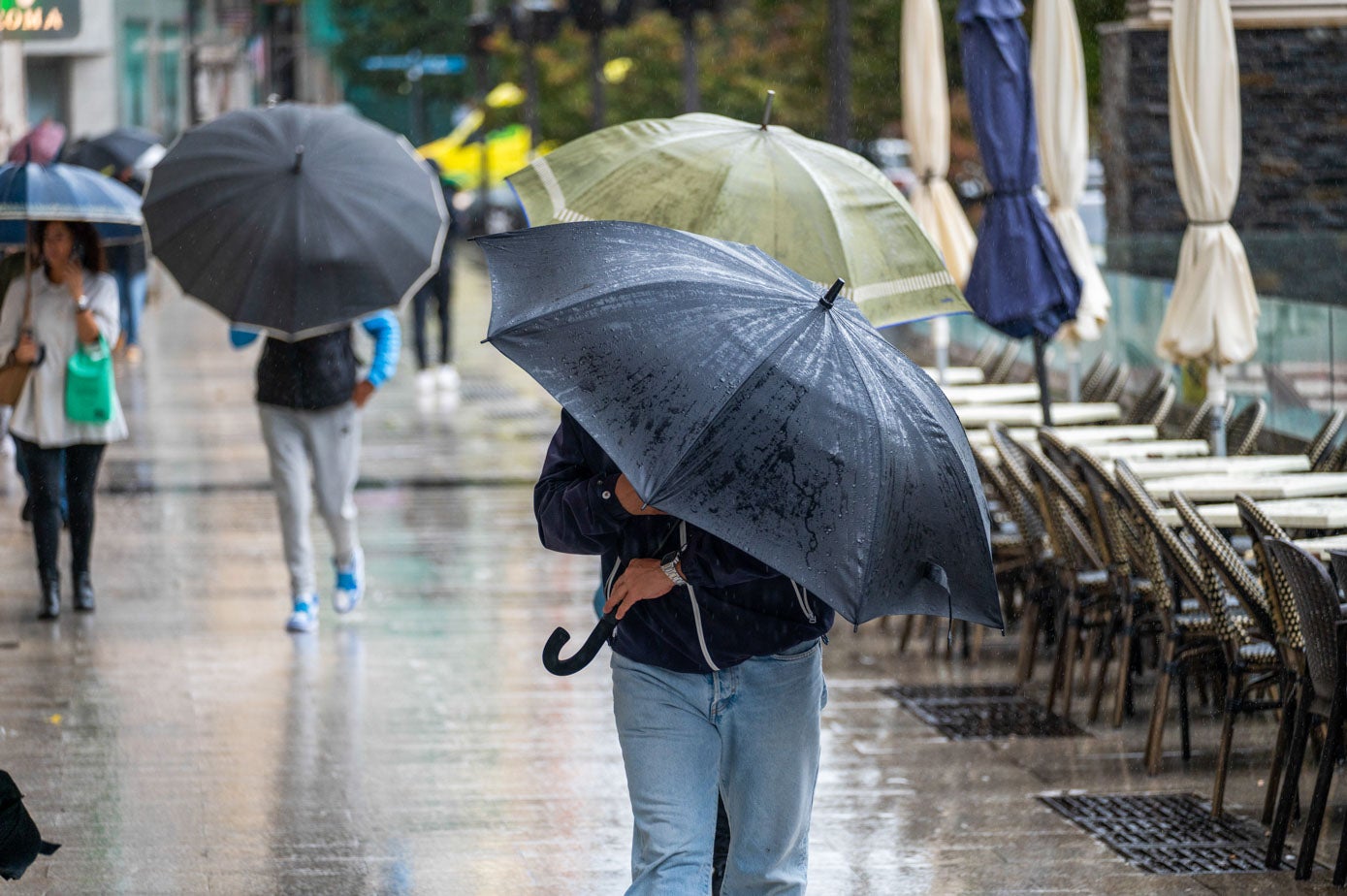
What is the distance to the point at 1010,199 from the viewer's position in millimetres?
10625

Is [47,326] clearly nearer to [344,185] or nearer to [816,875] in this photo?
[344,185]

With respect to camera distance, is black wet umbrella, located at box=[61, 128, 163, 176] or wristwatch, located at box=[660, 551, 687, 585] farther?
black wet umbrella, located at box=[61, 128, 163, 176]

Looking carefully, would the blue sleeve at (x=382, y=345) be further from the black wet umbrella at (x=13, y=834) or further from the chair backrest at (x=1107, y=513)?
the black wet umbrella at (x=13, y=834)

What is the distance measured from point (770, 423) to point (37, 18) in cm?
1003

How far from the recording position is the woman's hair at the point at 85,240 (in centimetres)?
980

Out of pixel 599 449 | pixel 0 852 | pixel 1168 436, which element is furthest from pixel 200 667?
pixel 1168 436

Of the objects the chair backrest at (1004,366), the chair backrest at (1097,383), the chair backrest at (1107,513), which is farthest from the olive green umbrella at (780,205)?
the chair backrest at (1004,366)

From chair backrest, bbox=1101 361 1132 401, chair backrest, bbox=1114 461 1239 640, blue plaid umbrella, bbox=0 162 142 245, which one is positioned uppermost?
blue plaid umbrella, bbox=0 162 142 245

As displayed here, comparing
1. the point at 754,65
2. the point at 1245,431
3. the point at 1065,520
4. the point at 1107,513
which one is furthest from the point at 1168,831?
the point at 754,65

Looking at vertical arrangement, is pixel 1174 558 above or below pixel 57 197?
below

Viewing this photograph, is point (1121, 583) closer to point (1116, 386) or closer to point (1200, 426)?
point (1200, 426)

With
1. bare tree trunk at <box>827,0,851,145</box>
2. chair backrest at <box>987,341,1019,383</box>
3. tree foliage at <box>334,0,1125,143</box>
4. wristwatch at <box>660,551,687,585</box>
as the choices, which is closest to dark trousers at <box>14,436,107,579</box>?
wristwatch at <box>660,551,687,585</box>

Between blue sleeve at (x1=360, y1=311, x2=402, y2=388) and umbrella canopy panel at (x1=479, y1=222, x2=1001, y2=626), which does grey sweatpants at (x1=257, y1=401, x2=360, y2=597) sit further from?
umbrella canopy panel at (x1=479, y1=222, x2=1001, y2=626)

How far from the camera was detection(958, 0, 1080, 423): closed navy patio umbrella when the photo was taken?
410 inches
